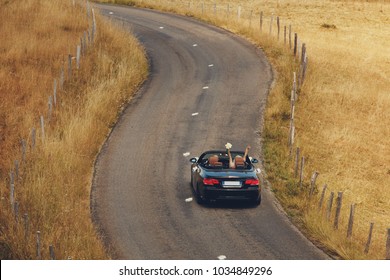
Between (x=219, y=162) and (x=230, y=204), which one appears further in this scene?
(x=230, y=204)

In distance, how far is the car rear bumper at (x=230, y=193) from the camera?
19906 mm

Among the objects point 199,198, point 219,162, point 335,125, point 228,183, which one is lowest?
point 335,125

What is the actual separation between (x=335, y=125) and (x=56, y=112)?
10879mm

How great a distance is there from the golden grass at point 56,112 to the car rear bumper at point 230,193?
3.14 meters

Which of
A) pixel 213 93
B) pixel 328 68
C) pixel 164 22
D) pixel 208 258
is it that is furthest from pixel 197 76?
pixel 208 258

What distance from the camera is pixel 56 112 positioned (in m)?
27.3

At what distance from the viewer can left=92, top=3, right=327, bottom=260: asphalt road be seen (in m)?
18.2

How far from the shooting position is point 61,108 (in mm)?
27656

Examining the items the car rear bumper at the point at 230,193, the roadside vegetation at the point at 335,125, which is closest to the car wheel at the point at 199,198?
the car rear bumper at the point at 230,193

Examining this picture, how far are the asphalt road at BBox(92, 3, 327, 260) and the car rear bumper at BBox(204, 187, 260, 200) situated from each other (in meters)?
0.47

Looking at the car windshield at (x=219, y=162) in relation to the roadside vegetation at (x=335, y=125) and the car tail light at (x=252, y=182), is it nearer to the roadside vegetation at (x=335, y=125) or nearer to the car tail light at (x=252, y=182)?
the car tail light at (x=252, y=182)

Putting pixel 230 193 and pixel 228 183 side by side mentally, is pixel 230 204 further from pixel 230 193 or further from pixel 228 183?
pixel 228 183

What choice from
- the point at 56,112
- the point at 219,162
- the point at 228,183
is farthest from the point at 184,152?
the point at 228,183

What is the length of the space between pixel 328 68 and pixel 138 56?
31.4ft
